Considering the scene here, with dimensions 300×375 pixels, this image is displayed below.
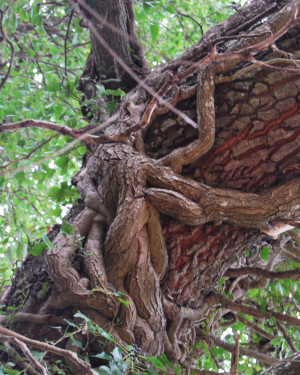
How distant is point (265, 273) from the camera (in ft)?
6.15

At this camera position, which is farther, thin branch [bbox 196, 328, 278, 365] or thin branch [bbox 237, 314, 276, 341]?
thin branch [bbox 237, 314, 276, 341]

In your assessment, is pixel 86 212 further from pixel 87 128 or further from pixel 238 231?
pixel 238 231

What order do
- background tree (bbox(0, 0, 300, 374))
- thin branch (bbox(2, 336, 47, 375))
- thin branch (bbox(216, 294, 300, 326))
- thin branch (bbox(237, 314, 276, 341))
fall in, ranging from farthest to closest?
thin branch (bbox(237, 314, 276, 341)) → thin branch (bbox(216, 294, 300, 326)) → background tree (bbox(0, 0, 300, 374)) → thin branch (bbox(2, 336, 47, 375))

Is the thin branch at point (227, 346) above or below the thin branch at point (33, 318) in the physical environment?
below

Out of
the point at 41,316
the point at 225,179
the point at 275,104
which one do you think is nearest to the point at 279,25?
the point at 275,104

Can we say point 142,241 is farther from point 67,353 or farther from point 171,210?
point 67,353

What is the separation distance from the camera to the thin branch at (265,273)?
1824 millimetres

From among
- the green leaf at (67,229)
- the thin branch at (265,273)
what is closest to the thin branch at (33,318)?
the green leaf at (67,229)

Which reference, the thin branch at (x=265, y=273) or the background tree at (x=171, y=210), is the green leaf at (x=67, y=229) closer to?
the background tree at (x=171, y=210)

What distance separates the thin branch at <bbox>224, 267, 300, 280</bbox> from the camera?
5.98 ft

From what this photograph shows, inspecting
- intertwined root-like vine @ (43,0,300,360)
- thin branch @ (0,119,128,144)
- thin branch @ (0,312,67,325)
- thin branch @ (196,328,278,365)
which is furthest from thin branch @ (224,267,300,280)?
thin branch @ (0,119,128,144)

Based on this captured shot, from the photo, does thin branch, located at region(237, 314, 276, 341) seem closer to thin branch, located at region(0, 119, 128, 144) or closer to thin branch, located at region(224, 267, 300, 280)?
thin branch, located at region(224, 267, 300, 280)

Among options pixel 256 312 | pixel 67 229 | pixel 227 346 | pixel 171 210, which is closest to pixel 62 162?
pixel 67 229

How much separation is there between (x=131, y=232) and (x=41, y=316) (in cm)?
46
